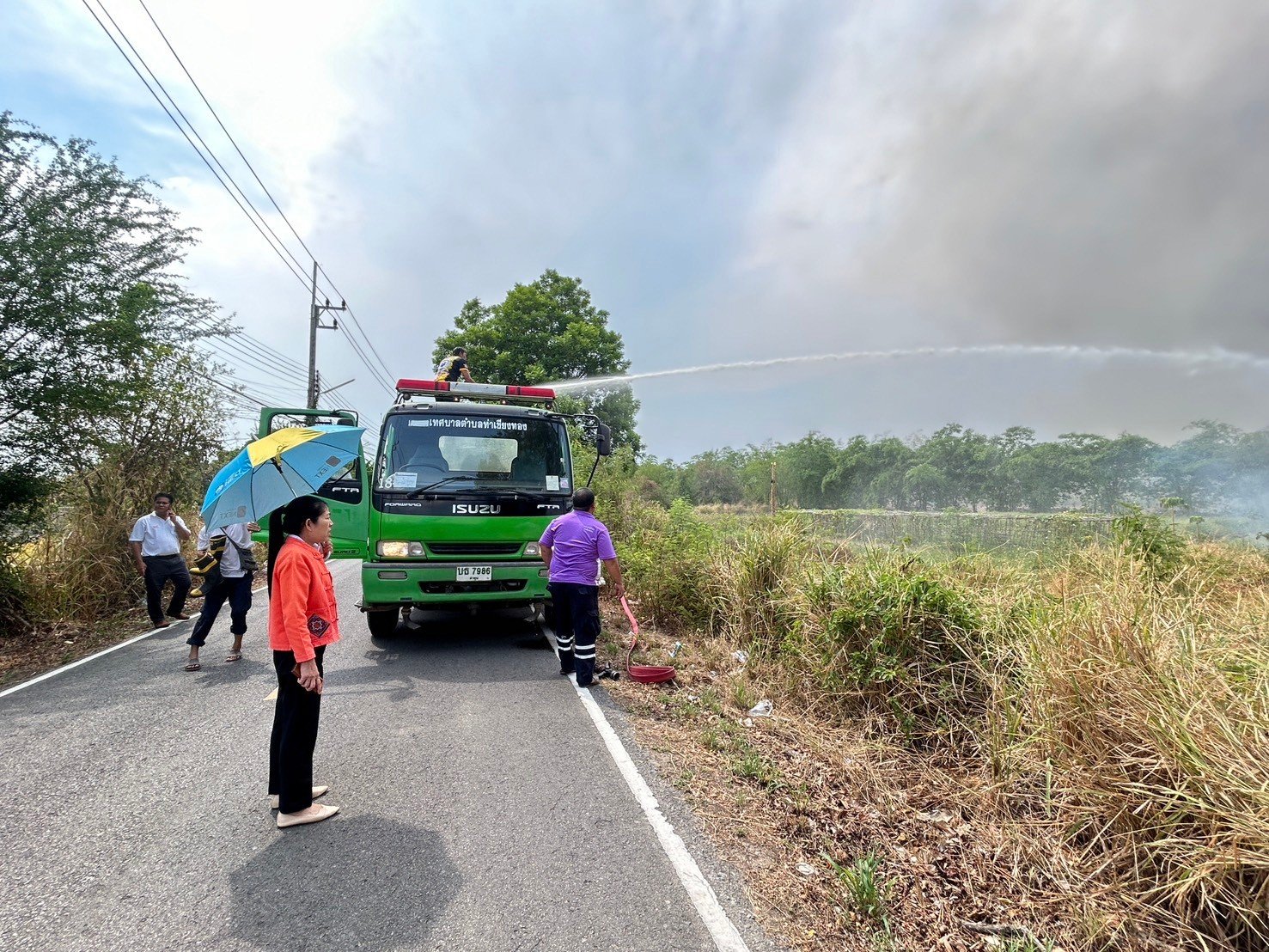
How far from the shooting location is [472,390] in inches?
289

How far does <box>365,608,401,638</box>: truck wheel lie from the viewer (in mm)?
6684

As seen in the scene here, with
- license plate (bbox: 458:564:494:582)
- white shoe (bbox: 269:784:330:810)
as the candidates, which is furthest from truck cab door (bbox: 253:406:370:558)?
white shoe (bbox: 269:784:330:810)

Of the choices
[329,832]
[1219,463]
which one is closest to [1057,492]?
[1219,463]

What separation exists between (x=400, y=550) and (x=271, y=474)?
2650 millimetres

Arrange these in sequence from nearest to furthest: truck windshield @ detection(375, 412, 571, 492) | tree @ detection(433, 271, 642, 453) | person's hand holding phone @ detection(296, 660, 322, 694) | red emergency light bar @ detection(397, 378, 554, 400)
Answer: person's hand holding phone @ detection(296, 660, 322, 694), truck windshield @ detection(375, 412, 571, 492), red emergency light bar @ detection(397, 378, 554, 400), tree @ detection(433, 271, 642, 453)

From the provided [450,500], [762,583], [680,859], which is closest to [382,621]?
[450,500]

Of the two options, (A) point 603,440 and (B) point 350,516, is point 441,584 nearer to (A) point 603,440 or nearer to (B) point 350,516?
(B) point 350,516

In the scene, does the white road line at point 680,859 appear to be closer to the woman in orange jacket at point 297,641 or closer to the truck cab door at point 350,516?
the woman in orange jacket at point 297,641

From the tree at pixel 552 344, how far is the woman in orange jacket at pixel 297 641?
62.0 feet

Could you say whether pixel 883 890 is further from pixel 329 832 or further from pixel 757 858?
pixel 329 832

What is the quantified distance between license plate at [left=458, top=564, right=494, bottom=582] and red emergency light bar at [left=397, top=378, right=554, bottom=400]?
6.77ft

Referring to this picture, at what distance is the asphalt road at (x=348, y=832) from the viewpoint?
239cm

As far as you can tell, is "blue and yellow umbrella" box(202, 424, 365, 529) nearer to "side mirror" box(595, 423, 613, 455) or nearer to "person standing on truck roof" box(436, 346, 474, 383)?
"side mirror" box(595, 423, 613, 455)

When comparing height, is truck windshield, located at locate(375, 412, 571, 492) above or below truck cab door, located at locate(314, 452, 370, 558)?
above
